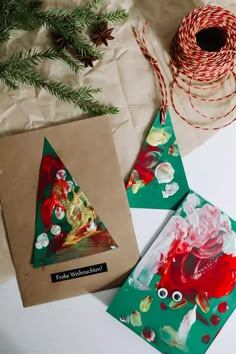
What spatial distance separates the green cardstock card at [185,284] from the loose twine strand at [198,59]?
0.65 feet

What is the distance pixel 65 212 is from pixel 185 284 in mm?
271

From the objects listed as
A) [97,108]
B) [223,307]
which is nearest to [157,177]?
[97,108]

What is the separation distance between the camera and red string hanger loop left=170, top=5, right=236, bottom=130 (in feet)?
2.86

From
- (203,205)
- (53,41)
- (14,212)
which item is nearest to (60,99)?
(53,41)

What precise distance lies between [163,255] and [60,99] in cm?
37

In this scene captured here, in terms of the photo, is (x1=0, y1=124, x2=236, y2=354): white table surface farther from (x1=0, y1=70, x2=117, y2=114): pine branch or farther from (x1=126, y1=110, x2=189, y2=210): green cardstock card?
(x1=0, y1=70, x2=117, y2=114): pine branch

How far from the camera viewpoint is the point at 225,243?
925 mm

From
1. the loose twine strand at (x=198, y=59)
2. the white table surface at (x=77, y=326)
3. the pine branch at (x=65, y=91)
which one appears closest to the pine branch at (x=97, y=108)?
the pine branch at (x=65, y=91)

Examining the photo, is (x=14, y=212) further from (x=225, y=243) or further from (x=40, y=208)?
(x=225, y=243)

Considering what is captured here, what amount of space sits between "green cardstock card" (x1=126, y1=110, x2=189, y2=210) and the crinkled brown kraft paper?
18 mm

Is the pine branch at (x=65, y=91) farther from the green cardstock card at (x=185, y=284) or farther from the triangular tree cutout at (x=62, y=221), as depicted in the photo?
the green cardstock card at (x=185, y=284)

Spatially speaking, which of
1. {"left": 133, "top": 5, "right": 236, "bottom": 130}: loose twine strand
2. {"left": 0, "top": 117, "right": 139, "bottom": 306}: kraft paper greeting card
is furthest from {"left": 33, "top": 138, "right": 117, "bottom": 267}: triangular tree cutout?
{"left": 133, "top": 5, "right": 236, "bottom": 130}: loose twine strand

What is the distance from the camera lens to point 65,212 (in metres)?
0.93

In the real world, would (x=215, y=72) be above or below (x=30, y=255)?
above
